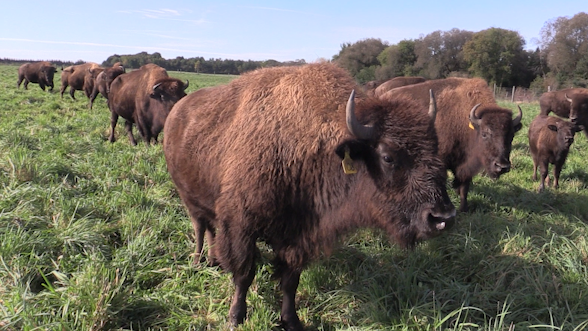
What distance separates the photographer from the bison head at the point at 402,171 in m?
2.41

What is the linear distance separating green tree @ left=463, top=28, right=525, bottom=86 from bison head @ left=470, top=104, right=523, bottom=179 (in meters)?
37.8

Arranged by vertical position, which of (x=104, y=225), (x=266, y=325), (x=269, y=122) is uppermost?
(x=269, y=122)

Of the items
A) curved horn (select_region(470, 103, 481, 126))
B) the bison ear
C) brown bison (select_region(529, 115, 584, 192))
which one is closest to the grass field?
the bison ear

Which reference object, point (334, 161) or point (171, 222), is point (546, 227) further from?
point (171, 222)

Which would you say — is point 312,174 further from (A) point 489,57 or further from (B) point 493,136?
(A) point 489,57

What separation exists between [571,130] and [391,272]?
6.13 m

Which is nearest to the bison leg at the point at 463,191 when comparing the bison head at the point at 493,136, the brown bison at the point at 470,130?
the brown bison at the point at 470,130

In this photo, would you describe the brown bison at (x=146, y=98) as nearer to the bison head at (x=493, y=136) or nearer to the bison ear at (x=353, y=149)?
the bison head at (x=493, y=136)

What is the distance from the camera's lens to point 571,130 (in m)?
7.20

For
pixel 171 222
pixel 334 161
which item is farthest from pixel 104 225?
pixel 334 161

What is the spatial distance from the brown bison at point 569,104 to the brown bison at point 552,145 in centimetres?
444

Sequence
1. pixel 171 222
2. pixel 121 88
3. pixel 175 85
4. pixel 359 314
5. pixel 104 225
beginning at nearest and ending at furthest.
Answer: pixel 359 314, pixel 104 225, pixel 171 222, pixel 175 85, pixel 121 88

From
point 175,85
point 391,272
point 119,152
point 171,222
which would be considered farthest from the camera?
point 175,85

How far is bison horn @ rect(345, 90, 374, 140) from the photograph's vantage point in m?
2.34
